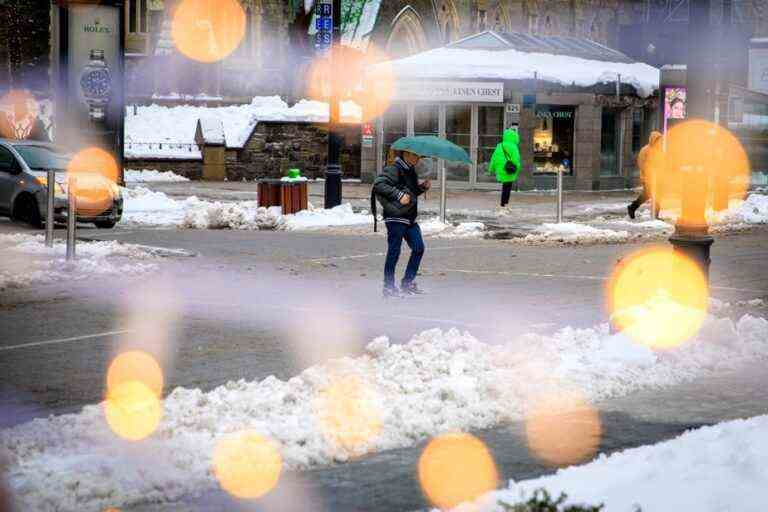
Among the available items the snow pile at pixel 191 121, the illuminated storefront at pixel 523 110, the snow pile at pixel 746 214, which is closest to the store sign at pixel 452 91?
the illuminated storefront at pixel 523 110

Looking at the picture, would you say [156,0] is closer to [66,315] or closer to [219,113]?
[219,113]

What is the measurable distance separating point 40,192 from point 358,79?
2089cm

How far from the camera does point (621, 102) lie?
43.0 m

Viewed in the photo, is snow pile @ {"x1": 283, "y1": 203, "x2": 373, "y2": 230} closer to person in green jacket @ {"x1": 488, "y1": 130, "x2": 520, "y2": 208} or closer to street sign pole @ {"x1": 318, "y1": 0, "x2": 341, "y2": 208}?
street sign pole @ {"x1": 318, "y1": 0, "x2": 341, "y2": 208}

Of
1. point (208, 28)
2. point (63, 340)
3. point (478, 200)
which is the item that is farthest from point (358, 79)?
point (63, 340)

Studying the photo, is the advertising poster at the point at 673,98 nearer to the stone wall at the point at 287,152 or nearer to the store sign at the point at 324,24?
the store sign at the point at 324,24

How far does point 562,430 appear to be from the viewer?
26.1 feet

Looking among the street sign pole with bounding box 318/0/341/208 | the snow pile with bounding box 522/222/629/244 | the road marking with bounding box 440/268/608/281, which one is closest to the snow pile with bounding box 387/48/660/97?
the street sign pole with bounding box 318/0/341/208

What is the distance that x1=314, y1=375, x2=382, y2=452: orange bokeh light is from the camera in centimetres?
743

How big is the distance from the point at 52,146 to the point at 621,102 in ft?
71.9

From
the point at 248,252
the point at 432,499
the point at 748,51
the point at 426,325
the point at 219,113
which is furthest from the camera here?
the point at 219,113

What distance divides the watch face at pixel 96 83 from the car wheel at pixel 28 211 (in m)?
6.06

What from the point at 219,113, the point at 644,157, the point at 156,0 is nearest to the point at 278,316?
the point at 644,157

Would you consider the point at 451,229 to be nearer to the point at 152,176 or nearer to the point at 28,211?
the point at 28,211
